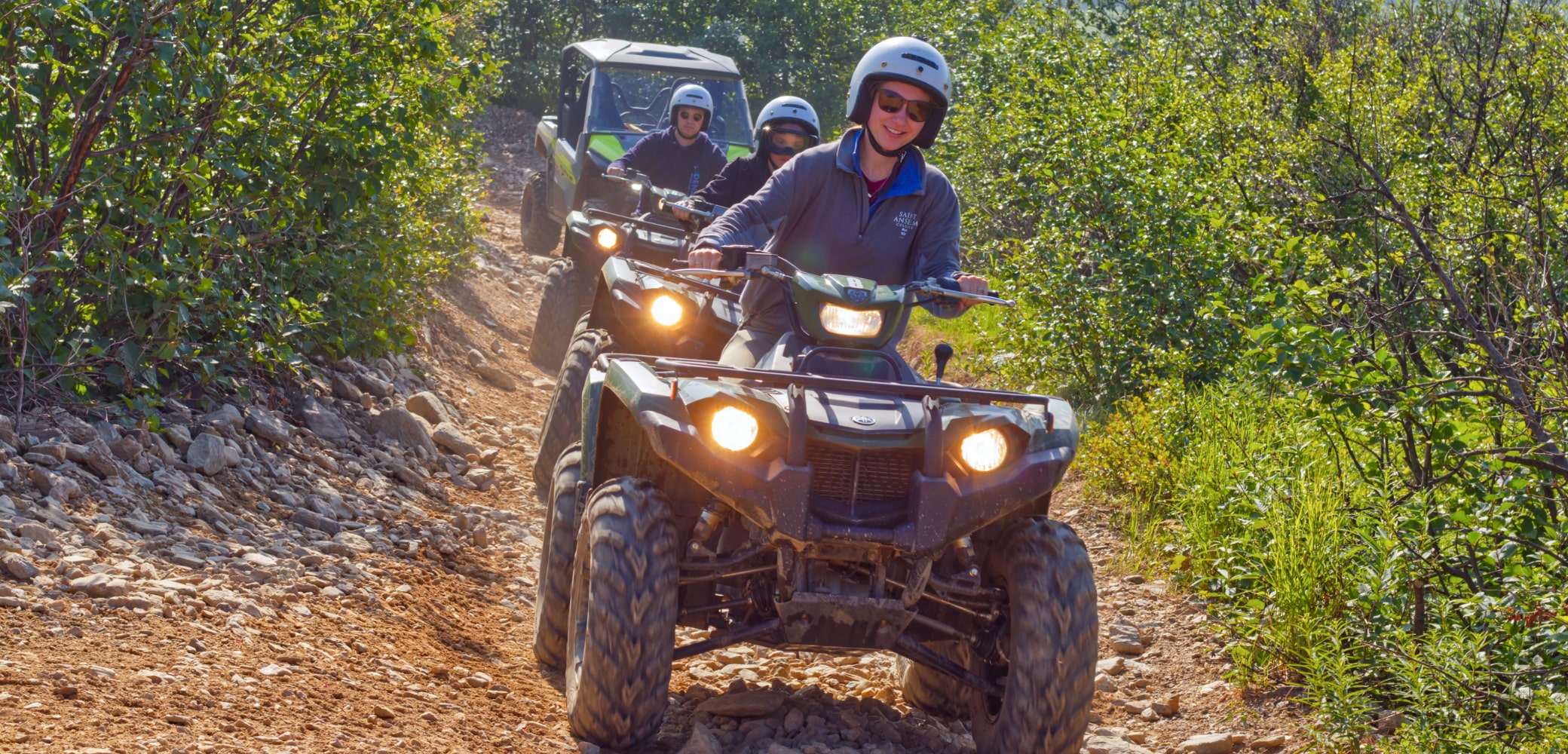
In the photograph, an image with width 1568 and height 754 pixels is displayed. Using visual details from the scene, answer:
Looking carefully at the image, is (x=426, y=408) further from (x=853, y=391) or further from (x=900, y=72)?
(x=853, y=391)

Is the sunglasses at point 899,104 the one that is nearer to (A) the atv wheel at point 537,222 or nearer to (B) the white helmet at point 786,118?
(B) the white helmet at point 786,118

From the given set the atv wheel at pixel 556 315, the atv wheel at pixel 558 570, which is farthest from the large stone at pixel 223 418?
the atv wheel at pixel 556 315

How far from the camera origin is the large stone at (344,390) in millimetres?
7246

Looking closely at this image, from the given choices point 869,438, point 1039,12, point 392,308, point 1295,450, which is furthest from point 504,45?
point 869,438

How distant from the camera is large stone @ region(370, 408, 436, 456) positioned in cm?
712

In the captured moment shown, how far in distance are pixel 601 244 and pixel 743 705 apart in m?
4.78

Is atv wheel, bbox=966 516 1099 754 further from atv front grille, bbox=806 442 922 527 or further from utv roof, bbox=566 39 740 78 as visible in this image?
utv roof, bbox=566 39 740 78

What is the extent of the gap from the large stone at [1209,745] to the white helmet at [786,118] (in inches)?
172

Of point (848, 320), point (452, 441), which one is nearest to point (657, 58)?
point (452, 441)

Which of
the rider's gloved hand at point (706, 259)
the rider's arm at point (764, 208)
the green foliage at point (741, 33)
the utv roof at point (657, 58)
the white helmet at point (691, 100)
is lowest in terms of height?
the rider's gloved hand at point (706, 259)

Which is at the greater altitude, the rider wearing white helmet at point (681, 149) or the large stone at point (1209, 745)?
the rider wearing white helmet at point (681, 149)

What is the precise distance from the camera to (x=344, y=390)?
7.25 metres

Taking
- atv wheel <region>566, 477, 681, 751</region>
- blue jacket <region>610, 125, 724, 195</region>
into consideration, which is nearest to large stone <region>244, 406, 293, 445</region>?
atv wheel <region>566, 477, 681, 751</region>

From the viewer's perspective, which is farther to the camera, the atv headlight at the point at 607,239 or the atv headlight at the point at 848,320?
the atv headlight at the point at 607,239
